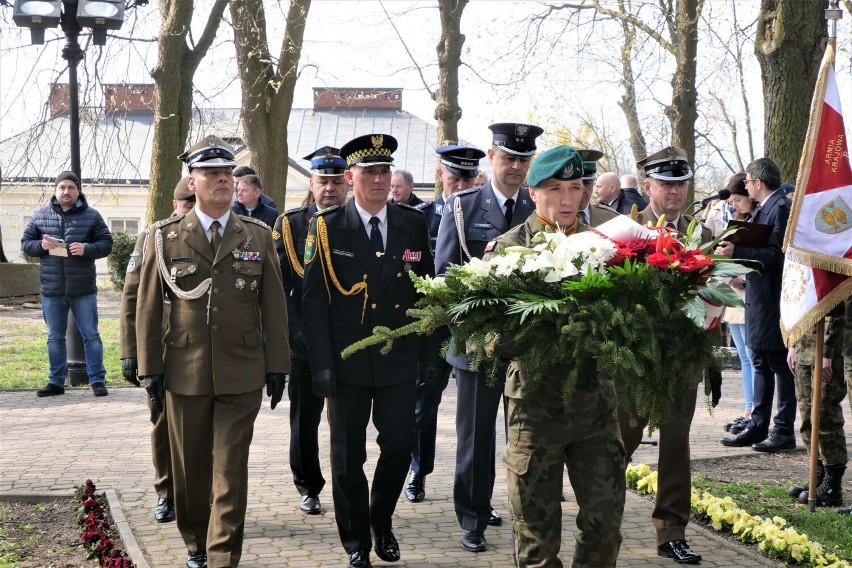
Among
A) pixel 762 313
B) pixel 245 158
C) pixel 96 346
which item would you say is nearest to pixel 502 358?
pixel 762 313

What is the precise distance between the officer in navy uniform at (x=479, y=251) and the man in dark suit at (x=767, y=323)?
121 inches

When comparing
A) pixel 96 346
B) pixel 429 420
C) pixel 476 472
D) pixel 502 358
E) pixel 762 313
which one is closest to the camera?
pixel 502 358

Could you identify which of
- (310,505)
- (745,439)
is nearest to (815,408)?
(745,439)

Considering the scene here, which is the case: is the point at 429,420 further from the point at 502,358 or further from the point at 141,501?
the point at 502,358

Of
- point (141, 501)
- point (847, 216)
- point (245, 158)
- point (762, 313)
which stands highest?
point (245, 158)

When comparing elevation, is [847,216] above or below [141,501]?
above

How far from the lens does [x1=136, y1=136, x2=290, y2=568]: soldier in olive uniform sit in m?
6.04

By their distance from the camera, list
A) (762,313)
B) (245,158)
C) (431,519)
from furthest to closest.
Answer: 1. (245,158)
2. (762,313)
3. (431,519)

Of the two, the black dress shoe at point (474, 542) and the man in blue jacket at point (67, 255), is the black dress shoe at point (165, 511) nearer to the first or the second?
the black dress shoe at point (474, 542)

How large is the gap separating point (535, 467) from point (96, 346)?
28.6ft

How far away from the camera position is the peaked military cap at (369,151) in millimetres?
6293

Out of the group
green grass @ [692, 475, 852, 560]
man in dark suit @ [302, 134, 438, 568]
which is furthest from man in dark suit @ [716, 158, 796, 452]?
man in dark suit @ [302, 134, 438, 568]

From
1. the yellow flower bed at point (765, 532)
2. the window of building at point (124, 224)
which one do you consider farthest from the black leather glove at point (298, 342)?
the window of building at point (124, 224)

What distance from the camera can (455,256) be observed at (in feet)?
22.1
